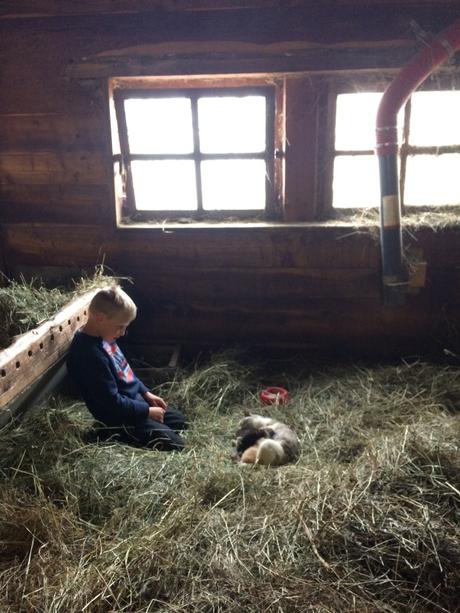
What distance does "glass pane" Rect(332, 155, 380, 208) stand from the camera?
10.7 feet

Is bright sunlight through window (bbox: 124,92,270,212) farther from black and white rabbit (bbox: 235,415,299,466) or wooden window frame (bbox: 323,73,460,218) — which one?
black and white rabbit (bbox: 235,415,299,466)

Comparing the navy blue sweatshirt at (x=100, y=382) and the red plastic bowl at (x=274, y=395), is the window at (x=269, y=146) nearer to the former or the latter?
the red plastic bowl at (x=274, y=395)

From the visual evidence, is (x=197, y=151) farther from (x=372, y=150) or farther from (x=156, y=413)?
(x=156, y=413)

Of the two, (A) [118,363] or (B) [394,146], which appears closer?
(A) [118,363]

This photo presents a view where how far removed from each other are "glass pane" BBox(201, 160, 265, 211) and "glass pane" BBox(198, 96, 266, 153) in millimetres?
94

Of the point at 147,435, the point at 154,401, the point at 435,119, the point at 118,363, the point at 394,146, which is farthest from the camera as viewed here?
the point at 435,119

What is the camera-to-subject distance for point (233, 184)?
342 cm

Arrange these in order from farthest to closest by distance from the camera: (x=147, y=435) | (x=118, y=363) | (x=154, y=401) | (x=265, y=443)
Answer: (x=154, y=401)
(x=118, y=363)
(x=147, y=435)
(x=265, y=443)

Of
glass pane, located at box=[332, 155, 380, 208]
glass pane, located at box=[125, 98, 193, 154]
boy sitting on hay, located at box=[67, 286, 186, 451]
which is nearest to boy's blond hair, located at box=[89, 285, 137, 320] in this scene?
boy sitting on hay, located at box=[67, 286, 186, 451]

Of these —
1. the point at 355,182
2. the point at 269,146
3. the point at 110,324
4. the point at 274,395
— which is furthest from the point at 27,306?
the point at 355,182

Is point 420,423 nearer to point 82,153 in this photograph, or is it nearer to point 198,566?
point 198,566

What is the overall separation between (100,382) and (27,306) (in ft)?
2.46

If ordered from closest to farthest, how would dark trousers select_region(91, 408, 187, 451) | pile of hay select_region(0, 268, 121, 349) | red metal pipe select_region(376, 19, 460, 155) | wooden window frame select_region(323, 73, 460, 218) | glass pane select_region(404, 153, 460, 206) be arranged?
dark trousers select_region(91, 408, 187, 451) < pile of hay select_region(0, 268, 121, 349) < red metal pipe select_region(376, 19, 460, 155) < wooden window frame select_region(323, 73, 460, 218) < glass pane select_region(404, 153, 460, 206)

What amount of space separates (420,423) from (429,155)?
67.2 inches
